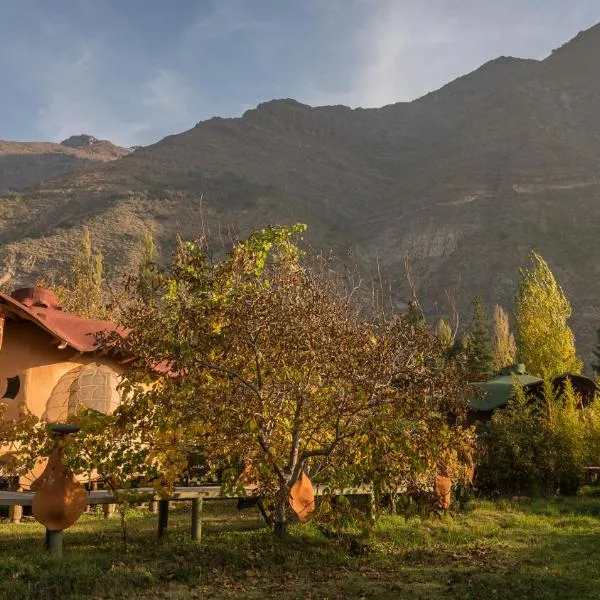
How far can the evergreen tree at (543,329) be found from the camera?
1128 inches

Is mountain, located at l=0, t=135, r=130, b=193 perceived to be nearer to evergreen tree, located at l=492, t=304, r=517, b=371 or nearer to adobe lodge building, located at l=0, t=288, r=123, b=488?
evergreen tree, located at l=492, t=304, r=517, b=371

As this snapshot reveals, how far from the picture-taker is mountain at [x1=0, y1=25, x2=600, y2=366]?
69812 mm

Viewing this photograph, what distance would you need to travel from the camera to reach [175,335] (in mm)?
6828

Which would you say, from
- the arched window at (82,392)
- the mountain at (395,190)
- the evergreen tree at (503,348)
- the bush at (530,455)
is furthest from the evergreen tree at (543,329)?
the arched window at (82,392)

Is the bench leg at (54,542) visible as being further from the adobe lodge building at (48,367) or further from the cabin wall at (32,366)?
the cabin wall at (32,366)

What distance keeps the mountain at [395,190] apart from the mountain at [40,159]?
1711 inches

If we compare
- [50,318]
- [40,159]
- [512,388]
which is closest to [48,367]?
[50,318]

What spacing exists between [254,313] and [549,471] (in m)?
9.82

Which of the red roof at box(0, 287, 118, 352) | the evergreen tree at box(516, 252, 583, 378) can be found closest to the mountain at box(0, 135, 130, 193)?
the evergreen tree at box(516, 252, 583, 378)

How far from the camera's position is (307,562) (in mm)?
6938

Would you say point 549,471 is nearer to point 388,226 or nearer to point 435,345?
point 435,345

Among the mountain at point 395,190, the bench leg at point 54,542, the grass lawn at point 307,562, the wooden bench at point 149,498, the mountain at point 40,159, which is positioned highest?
the mountain at point 40,159

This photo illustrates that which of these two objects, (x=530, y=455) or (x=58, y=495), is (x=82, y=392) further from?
(x=530, y=455)

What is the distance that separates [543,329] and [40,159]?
15921 centimetres
